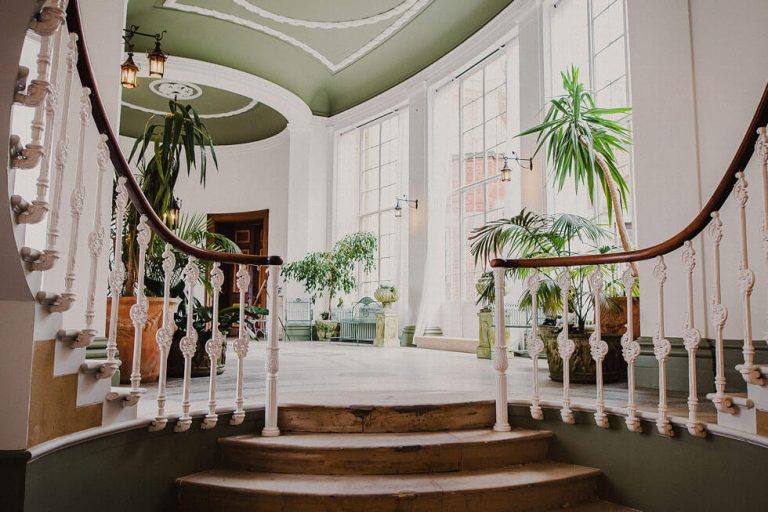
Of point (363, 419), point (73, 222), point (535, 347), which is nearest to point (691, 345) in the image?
point (535, 347)

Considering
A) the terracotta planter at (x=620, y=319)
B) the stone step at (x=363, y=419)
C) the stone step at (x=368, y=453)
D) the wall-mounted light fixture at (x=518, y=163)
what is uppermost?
the wall-mounted light fixture at (x=518, y=163)

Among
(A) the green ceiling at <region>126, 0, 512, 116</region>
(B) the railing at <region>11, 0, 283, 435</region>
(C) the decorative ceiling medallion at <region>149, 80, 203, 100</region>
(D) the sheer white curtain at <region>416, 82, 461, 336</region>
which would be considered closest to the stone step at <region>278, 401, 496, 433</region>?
(B) the railing at <region>11, 0, 283, 435</region>

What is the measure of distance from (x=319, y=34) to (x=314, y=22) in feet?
1.34

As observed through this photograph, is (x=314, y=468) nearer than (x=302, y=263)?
Yes

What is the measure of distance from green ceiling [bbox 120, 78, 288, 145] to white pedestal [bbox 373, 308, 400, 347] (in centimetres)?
524

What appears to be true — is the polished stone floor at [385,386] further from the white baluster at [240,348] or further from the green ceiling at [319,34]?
the green ceiling at [319,34]

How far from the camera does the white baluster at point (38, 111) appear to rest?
1828mm

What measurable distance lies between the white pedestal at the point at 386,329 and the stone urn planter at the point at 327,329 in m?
1.54

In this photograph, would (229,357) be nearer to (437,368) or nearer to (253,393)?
(437,368)

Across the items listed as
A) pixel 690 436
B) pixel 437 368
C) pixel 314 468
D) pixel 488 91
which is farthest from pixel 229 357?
pixel 690 436

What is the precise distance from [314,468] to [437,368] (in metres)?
2.64

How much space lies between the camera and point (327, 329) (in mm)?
10336

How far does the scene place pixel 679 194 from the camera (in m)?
4.01

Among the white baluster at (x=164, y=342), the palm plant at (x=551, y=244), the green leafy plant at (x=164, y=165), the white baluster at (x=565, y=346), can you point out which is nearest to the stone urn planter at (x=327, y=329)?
the palm plant at (x=551, y=244)
